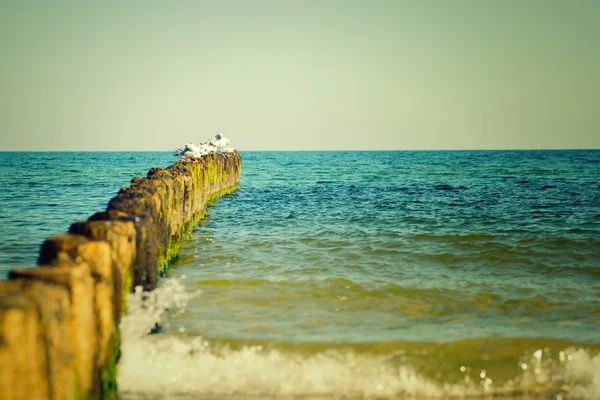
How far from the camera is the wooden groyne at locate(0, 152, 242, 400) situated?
2.83 m

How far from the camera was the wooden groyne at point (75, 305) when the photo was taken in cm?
283

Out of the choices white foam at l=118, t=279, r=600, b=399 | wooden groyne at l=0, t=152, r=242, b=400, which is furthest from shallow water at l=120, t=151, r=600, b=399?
wooden groyne at l=0, t=152, r=242, b=400

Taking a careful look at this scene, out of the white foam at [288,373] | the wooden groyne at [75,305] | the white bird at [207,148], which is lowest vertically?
the white foam at [288,373]

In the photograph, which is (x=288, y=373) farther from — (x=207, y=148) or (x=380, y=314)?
(x=207, y=148)

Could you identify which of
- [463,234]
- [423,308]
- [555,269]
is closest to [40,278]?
[423,308]

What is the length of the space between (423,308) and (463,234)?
554 cm

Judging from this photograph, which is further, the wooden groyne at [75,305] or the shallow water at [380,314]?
the shallow water at [380,314]

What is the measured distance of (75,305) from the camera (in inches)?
138

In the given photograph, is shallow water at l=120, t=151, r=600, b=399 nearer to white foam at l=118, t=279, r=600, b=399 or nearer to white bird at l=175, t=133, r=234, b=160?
white foam at l=118, t=279, r=600, b=399

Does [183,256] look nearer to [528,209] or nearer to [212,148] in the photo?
[528,209]

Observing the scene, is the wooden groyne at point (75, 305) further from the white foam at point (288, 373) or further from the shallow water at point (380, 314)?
the shallow water at point (380, 314)

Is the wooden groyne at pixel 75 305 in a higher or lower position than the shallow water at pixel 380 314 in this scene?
higher

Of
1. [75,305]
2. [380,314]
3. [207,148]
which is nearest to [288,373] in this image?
[380,314]

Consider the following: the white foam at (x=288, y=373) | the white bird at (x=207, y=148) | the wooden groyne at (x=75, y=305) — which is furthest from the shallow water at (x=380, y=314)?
the white bird at (x=207, y=148)
